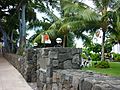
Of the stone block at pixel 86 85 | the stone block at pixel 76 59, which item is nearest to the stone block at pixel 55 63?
the stone block at pixel 76 59

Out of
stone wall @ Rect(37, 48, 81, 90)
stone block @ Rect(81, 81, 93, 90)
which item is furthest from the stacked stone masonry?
stone block @ Rect(81, 81, 93, 90)

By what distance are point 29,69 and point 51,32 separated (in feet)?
55.9

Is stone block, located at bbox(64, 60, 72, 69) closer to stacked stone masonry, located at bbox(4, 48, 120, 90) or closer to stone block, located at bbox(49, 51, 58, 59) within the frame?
stacked stone masonry, located at bbox(4, 48, 120, 90)

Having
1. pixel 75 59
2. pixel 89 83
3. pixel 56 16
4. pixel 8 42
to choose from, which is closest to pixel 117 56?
pixel 56 16

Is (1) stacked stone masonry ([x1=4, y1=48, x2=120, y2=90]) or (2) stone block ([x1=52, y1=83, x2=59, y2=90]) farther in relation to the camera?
(2) stone block ([x1=52, y1=83, x2=59, y2=90])

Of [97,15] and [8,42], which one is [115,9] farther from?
[8,42]

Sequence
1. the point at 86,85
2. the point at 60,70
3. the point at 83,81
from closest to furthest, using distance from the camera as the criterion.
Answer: the point at 86,85, the point at 83,81, the point at 60,70

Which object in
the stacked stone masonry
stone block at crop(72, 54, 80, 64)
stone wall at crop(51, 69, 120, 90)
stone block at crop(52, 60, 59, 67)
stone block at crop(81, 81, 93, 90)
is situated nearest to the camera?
stone wall at crop(51, 69, 120, 90)

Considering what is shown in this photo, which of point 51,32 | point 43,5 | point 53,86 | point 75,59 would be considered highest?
point 43,5

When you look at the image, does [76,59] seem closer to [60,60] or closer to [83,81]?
[60,60]

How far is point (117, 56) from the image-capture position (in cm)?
3556

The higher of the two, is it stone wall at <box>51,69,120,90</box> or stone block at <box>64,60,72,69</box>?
stone block at <box>64,60,72,69</box>

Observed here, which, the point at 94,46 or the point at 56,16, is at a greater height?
the point at 56,16

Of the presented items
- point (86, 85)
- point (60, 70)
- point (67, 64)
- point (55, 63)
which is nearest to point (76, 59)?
point (67, 64)
